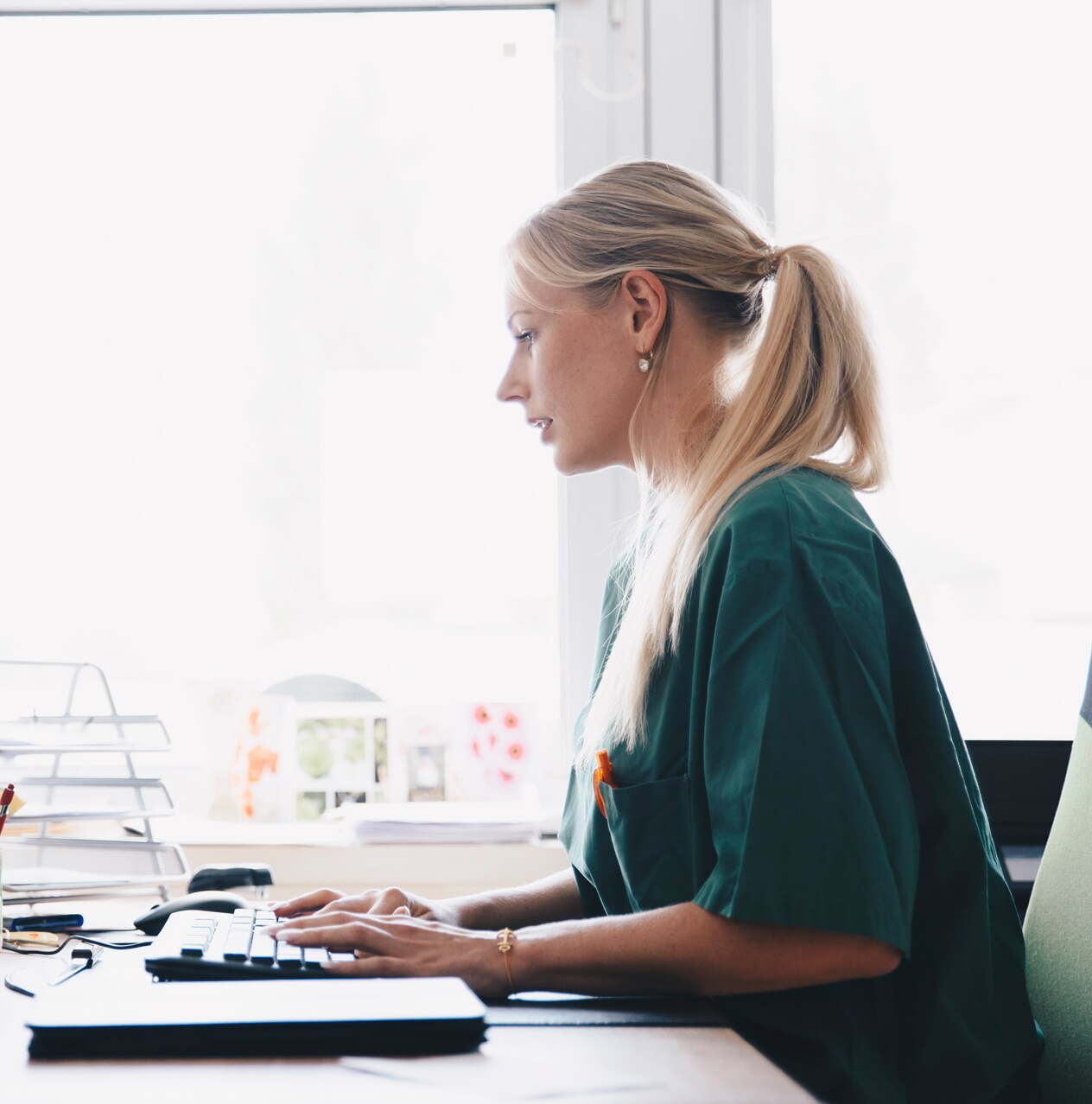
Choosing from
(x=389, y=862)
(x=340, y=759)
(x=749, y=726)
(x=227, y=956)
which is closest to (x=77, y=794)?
(x=340, y=759)

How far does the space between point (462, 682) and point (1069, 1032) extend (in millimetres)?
1112

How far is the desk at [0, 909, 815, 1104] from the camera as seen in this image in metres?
0.64

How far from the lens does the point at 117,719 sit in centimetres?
167

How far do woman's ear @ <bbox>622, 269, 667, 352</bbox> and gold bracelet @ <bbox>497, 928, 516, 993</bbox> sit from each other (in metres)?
0.55

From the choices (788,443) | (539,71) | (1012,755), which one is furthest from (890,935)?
(539,71)

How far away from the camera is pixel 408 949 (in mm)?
894

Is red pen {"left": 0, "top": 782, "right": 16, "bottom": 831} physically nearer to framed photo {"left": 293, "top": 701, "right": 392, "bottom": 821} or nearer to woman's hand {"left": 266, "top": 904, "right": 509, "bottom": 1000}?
woman's hand {"left": 266, "top": 904, "right": 509, "bottom": 1000}

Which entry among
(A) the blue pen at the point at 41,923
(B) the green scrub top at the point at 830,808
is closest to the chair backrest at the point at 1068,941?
(B) the green scrub top at the point at 830,808

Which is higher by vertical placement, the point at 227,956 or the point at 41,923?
the point at 227,956

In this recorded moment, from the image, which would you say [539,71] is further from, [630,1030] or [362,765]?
[630,1030]

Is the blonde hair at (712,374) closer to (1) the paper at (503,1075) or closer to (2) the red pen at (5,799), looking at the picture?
(1) the paper at (503,1075)

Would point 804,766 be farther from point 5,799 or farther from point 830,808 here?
point 5,799

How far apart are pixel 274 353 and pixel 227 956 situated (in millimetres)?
1262

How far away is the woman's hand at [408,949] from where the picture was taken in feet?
2.85
